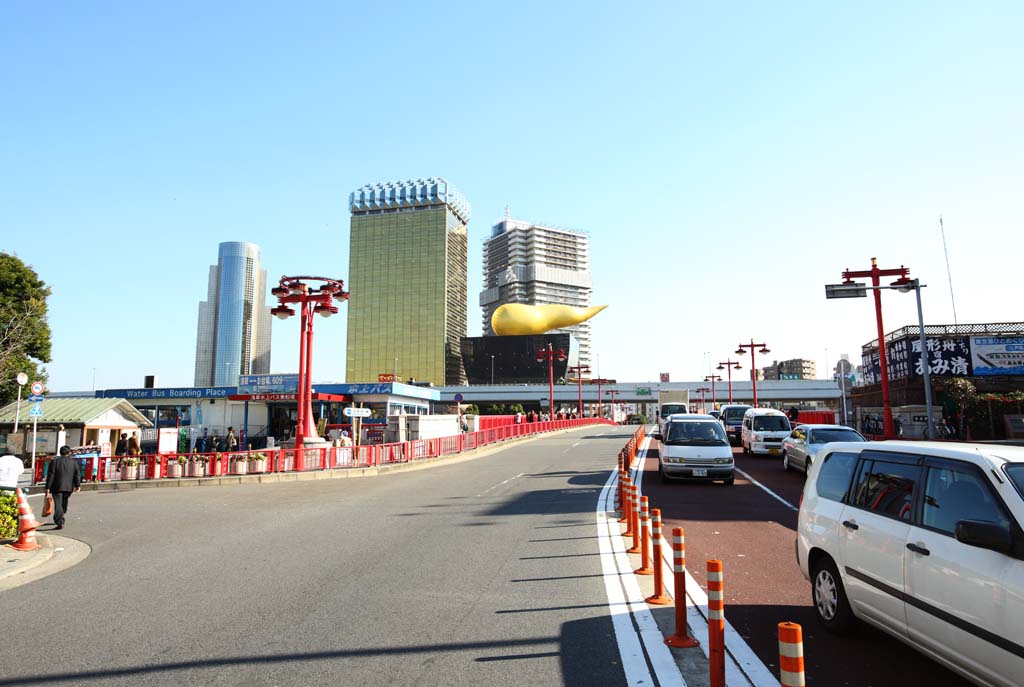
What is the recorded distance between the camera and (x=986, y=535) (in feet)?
11.9

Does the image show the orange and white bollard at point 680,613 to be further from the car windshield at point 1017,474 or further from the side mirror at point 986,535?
the car windshield at point 1017,474

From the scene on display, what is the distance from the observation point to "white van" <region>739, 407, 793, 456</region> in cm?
2441

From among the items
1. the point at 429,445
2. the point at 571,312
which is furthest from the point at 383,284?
the point at 429,445

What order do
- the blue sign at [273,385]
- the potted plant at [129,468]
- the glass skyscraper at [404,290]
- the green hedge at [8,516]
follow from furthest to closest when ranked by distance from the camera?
the glass skyscraper at [404,290]
the blue sign at [273,385]
the potted plant at [129,468]
the green hedge at [8,516]

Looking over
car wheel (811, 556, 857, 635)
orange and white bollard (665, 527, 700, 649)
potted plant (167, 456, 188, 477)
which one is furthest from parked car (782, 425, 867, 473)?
potted plant (167, 456, 188, 477)

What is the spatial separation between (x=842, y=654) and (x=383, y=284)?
582ft

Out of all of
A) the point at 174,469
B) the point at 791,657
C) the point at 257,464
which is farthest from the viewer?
the point at 257,464

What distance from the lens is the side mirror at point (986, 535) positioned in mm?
3607

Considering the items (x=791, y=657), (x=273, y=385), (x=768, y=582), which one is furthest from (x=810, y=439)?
(x=273, y=385)

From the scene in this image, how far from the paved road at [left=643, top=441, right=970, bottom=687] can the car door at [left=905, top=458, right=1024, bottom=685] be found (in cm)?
63

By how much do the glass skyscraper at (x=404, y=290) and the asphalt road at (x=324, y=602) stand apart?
6227 inches

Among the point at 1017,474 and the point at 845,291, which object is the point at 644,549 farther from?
the point at 845,291

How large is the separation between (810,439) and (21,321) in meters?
31.7

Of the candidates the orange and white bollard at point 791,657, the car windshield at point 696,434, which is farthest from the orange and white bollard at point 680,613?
the car windshield at point 696,434
